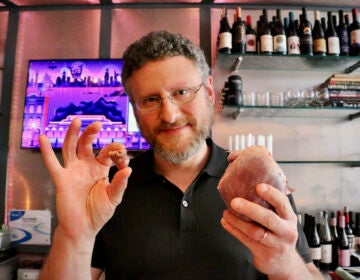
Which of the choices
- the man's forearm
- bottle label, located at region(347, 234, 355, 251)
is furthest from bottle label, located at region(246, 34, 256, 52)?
the man's forearm

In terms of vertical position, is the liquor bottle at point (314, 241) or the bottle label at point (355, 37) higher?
the bottle label at point (355, 37)

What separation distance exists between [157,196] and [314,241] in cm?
145

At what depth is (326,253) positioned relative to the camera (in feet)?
5.89

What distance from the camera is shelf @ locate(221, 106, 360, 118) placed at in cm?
195

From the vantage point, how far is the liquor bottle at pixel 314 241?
1.76 m

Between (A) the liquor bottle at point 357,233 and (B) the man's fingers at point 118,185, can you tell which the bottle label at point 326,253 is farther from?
(B) the man's fingers at point 118,185

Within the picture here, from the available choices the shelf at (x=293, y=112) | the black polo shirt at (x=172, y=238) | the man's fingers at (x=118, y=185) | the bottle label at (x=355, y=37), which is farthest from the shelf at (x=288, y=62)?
the man's fingers at (x=118, y=185)

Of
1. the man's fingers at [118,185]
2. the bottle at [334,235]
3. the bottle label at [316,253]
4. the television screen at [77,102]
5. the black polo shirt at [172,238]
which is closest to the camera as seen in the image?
the man's fingers at [118,185]

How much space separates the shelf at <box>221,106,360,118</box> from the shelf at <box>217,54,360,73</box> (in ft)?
1.21

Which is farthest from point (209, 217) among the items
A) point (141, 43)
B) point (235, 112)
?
point (235, 112)

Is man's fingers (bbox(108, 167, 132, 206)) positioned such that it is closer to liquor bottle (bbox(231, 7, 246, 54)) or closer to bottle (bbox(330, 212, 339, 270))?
liquor bottle (bbox(231, 7, 246, 54))

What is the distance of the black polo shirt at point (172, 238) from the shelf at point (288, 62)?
1.28 metres

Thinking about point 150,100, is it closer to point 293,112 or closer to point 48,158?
point 48,158

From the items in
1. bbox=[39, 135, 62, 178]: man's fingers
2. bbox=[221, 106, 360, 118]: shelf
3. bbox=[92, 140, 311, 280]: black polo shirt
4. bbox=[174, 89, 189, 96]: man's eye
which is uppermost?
bbox=[221, 106, 360, 118]: shelf
